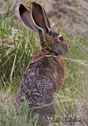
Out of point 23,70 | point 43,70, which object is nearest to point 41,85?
point 43,70

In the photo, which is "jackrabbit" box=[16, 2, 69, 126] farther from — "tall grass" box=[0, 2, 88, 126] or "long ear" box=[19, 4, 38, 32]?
"tall grass" box=[0, 2, 88, 126]

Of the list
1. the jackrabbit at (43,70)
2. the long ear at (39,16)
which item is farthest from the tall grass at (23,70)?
the long ear at (39,16)

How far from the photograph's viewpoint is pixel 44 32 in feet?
20.9

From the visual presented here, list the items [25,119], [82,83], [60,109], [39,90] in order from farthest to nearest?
[82,83] < [60,109] < [39,90] < [25,119]

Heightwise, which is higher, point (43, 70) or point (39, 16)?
point (39, 16)

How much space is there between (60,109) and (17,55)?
1566 millimetres

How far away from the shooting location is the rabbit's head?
20.8ft

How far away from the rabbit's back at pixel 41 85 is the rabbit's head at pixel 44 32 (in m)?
0.17

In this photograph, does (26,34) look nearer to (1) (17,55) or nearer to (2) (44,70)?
(1) (17,55)

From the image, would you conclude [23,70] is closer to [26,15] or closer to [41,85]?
[26,15]

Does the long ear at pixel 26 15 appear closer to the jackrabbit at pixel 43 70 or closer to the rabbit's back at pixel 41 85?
the jackrabbit at pixel 43 70

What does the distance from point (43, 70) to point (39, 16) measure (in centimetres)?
81

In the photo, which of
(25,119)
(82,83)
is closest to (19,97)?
(25,119)

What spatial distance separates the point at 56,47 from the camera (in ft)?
20.9
